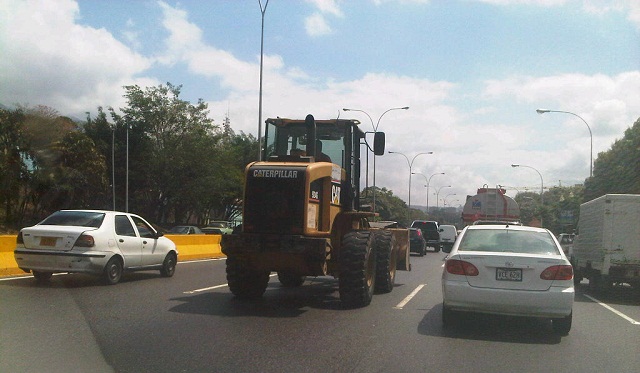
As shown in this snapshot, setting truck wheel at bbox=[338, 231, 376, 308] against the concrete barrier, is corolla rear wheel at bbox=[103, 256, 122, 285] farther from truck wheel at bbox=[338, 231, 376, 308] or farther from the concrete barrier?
the concrete barrier

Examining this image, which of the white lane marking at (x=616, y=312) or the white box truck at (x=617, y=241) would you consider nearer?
the white lane marking at (x=616, y=312)

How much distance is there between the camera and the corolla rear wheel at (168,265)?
14708 mm

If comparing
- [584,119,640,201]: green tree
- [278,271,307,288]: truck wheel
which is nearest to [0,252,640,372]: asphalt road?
[278,271,307,288]: truck wheel

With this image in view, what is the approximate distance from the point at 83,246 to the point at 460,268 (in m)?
7.31

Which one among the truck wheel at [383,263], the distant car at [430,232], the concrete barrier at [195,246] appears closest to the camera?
the truck wheel at [383,263]

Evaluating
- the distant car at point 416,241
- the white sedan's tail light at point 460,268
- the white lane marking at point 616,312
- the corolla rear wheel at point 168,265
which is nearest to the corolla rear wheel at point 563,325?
the white sedan's tail light at point 460,268

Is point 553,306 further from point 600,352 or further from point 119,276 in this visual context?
point 119,276

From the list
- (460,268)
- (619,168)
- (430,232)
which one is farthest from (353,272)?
(619,168)

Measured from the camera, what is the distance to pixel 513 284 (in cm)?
829

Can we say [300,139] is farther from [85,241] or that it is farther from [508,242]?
[85,241]

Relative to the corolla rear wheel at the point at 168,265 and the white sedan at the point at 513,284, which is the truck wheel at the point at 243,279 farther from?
the corolla rear wheel at the point at 168,265

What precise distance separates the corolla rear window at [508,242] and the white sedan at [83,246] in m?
7.13

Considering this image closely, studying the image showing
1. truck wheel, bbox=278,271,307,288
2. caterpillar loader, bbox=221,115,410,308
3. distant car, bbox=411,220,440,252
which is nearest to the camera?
caterpillar loader, bbox=221,115,410,308

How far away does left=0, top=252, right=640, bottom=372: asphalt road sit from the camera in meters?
6.45
